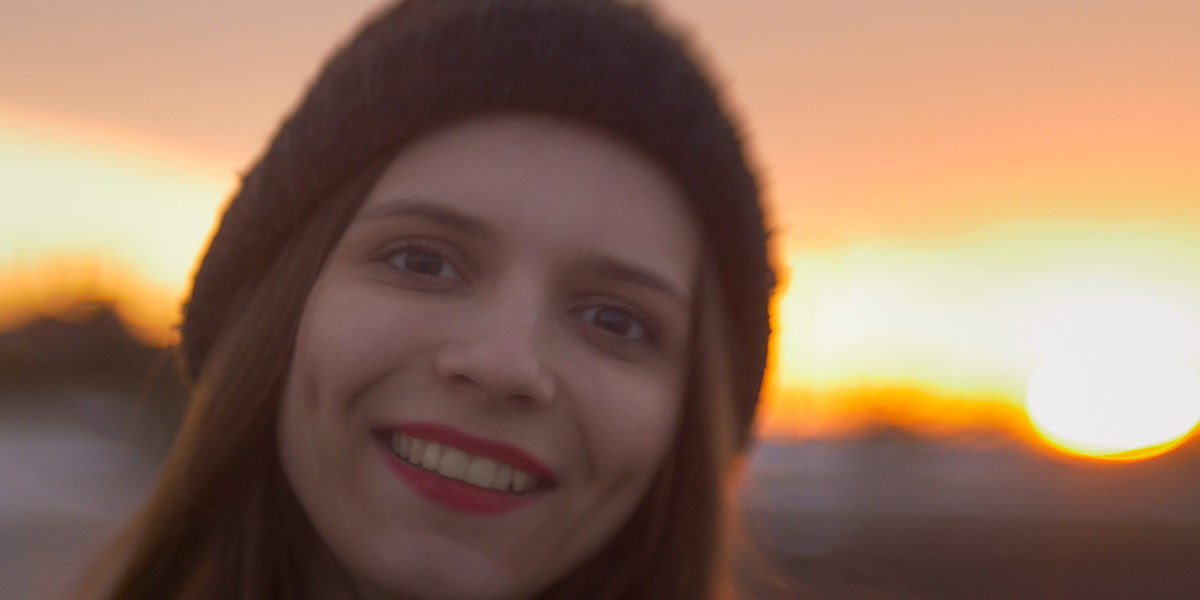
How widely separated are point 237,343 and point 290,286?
0.54ft

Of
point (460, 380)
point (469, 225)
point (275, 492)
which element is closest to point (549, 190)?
point (469, 225)

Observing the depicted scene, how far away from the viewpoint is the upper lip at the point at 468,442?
1.54 meters

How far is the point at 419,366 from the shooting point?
1.57 meters

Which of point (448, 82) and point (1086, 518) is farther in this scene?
point (1086, 518)

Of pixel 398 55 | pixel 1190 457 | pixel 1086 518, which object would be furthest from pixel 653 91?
pixel 1190 457

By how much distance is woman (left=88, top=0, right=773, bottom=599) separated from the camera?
156cm

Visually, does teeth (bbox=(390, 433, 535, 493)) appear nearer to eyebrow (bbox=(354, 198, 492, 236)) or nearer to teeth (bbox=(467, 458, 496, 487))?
teeth (bbox=(467, 458, 496, 487))

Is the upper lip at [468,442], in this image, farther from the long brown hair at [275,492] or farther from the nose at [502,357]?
the long brown hair at [275,492]

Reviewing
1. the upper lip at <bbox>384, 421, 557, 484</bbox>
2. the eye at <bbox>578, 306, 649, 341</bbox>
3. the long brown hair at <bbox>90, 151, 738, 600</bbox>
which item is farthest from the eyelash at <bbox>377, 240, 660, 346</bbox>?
the upper lip at <bbox>384, 421, 557, 484</bbox>

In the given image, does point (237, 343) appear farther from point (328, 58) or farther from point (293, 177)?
point (328, 58)

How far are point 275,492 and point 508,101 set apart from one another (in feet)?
3.08

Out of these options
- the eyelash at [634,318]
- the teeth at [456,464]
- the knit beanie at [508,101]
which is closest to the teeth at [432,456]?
the teeth at [456,464]

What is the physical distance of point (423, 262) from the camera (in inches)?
66.5

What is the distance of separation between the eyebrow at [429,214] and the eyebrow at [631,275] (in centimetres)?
21
